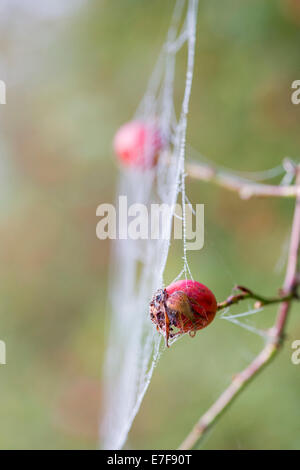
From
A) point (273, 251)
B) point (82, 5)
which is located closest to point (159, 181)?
point (273, 251)

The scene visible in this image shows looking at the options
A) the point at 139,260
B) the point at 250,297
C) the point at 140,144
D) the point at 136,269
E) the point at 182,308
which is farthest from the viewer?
the point at 136,269

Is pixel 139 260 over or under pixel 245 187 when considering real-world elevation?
under

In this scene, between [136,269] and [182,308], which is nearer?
[182,308]

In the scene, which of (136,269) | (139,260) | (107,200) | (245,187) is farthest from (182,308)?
(107,200)

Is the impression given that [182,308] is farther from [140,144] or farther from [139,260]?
[139,260]

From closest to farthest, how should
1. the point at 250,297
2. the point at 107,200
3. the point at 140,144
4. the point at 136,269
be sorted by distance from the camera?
the point at 250,297
the point at 140,144
the point at 136,269
the point at 107,200

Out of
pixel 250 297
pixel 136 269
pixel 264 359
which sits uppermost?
pixel 250 297

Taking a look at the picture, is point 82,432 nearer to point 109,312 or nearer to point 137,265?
point 109,312
